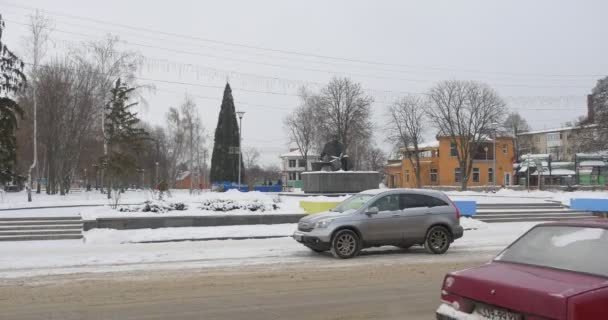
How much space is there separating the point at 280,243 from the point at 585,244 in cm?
1226

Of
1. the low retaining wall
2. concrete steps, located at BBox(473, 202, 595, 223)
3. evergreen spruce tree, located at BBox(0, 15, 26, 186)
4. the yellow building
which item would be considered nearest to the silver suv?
the low retaining wall

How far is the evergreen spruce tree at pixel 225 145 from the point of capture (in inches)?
2163

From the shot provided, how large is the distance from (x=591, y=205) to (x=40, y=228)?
995 inches

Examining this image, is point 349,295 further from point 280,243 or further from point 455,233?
point 280,243

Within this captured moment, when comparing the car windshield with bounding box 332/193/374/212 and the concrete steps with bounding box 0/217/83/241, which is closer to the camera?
the car windshield with bounding box 332/193/374/212

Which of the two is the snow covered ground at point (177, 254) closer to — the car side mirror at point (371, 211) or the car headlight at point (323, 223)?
the car headlight at point (323, 223)

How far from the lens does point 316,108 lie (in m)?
64.8

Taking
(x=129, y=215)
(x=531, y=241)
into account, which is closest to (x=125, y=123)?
(x=129, y=215)

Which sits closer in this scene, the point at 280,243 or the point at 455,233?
the point at 455,233

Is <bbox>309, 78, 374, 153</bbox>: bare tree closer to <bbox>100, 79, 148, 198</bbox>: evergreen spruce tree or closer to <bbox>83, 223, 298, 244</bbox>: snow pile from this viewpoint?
<bbox>100, 79, 148, 198</bbox>: evergreen spruce tree

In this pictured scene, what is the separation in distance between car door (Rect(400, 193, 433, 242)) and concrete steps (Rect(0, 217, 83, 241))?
1103 cm

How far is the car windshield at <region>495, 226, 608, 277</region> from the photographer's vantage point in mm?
4504

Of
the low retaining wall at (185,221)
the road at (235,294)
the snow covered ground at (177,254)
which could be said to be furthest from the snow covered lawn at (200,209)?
the road at (235,294)

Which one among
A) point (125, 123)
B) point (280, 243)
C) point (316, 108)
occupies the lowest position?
point (280, 243)
